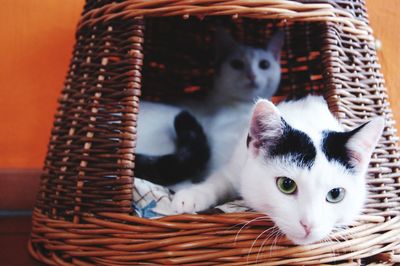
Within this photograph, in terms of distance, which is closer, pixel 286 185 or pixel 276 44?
pixel 286 185

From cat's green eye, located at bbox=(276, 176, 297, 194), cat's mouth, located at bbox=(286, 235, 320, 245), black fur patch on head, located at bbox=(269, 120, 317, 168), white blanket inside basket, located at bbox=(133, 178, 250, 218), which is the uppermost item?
black fur patch on head, located at bbox=(269, 120, 317, 168)

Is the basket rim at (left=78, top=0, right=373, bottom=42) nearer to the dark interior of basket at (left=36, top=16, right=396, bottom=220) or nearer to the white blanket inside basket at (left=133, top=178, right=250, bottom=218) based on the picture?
the dark interior of basket at (left=36, top=16, right=396, bottom=220)

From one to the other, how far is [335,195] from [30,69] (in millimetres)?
1388

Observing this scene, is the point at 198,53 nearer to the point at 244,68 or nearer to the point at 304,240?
the point at 244,68

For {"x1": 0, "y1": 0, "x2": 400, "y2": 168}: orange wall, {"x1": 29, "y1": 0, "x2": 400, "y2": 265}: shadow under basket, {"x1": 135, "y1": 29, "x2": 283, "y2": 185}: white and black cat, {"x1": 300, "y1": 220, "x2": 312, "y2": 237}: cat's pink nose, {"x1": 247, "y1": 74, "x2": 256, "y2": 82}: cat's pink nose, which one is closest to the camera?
{"x1": 300, "y1": 220, "x2": 312, "y2": 237}: cat's pink nose

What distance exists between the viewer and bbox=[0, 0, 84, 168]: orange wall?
1693 mm

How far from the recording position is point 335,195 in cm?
84

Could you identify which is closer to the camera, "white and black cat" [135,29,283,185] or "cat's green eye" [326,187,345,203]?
"cat's green eye" [326,187,345,203]

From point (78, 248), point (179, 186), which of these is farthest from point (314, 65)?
point (78, 248)

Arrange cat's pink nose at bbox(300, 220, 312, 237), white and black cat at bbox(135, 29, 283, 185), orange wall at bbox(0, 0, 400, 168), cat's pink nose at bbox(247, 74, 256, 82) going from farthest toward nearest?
orange wall at bbox(0, 0, 400, 168), cat's pink nose at bbox(247, 74, 256, 82), white and black cat at bbox(135, 29, 283, 185), cat's pink nose at bbox(300, 220, 312, 237)

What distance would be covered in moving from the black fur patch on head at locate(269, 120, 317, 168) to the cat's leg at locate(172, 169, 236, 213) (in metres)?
0.22

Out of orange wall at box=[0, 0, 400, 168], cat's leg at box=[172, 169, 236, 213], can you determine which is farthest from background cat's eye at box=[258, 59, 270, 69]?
cat's leg at box=[172, 169, 236, 213]

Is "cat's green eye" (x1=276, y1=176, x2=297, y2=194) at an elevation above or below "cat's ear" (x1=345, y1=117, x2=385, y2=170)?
below

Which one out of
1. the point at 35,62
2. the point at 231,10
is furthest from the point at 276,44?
the point at 35,62
